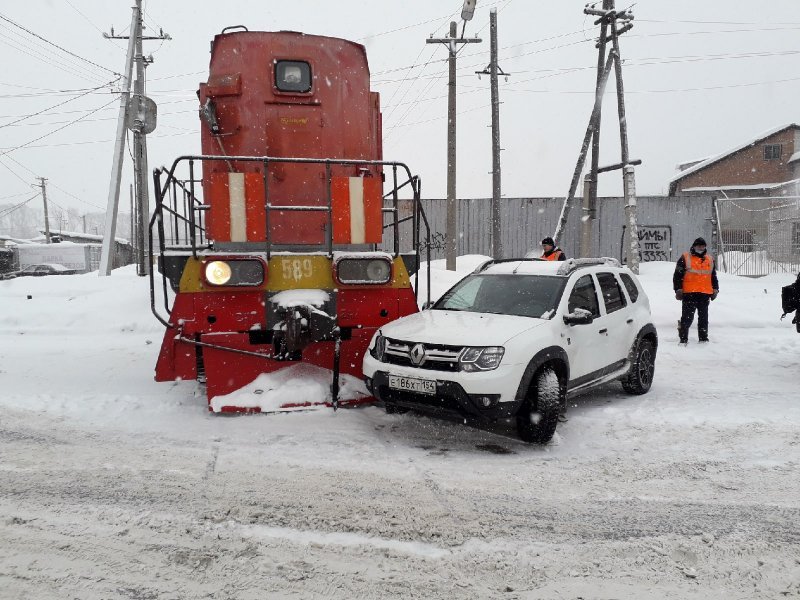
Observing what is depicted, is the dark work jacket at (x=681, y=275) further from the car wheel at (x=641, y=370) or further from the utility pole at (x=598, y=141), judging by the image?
the utility pole at (x=598, y=141)

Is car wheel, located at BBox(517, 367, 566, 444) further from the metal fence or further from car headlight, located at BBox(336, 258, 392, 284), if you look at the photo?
the metal fence

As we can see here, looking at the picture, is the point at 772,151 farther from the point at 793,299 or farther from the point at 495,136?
the point at 793,299

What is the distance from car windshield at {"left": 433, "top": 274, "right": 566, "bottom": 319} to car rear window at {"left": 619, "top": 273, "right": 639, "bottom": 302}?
144 centimetres

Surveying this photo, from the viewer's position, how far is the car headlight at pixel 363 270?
595 cm

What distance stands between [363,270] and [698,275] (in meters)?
6.41

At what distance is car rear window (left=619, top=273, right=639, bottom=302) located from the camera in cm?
710

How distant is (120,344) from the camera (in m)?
9.66

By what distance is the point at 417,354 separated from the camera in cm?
517

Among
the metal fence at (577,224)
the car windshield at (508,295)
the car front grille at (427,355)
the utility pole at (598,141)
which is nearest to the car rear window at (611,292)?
the car windshield at (508,295)

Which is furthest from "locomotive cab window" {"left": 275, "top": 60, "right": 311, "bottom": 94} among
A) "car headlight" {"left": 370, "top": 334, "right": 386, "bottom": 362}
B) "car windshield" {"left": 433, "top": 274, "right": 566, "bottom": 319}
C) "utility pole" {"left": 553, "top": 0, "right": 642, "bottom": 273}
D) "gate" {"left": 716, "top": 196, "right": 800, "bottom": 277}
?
"gate" {"left": 716, "top": 196, "right": 800, "bottom": 277}

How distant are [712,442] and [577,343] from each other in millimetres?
1410

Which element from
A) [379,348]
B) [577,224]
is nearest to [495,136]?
[577,224]

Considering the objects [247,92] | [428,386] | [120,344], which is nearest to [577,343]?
[428,386]

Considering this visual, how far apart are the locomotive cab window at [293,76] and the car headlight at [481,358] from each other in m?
3.49
